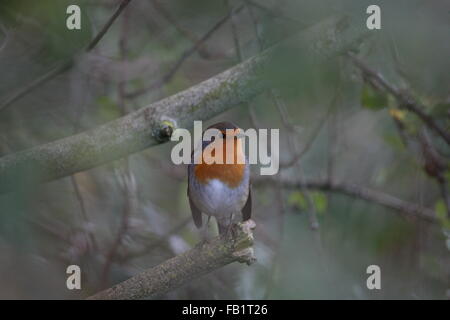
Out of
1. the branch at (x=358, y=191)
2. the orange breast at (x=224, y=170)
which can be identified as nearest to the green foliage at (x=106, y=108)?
the orange breast at (x=224, y=170)

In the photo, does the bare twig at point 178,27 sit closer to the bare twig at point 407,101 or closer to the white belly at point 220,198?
the bare twig at point 407,101

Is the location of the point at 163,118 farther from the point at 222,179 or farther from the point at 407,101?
the point at 407,101

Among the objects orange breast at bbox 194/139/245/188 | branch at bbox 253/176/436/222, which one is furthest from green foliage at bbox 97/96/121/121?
branch at bbox 253/176/436/222

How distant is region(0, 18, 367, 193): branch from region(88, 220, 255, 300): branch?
52 centimetres

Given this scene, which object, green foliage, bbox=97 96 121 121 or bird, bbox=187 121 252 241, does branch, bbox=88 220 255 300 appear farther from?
green foliage, bbox=97 96 121 121

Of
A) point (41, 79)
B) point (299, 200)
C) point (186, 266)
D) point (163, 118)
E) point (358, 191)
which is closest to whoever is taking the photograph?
point (186, 266)

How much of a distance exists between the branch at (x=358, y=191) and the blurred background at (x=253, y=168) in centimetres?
2

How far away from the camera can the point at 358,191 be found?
4059mm

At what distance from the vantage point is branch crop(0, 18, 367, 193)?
232cm

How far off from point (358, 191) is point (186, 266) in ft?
7.00

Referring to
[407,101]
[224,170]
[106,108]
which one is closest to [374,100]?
[407,101]

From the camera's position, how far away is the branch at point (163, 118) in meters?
2.32
